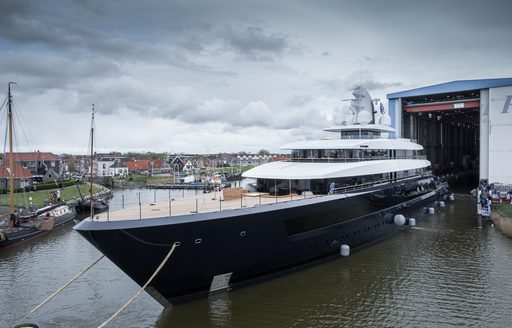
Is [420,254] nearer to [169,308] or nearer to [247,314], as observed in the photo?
[247,314]

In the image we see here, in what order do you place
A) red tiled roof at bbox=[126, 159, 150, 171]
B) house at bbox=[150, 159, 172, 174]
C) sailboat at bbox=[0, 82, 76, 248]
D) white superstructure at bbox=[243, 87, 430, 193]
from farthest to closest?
red tiled roof at bbox=[126, 159, 150, 171], house at bbox=[150, 159, 172, 174], sailboat at bbox=[0, 82, 76, 248], white superstructure at bbox=[243, 87, 430, 193]

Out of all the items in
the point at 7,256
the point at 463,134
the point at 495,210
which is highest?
the point at 463,134

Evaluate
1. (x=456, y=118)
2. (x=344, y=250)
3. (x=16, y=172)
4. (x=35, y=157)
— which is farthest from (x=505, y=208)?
(x=35, y=157)

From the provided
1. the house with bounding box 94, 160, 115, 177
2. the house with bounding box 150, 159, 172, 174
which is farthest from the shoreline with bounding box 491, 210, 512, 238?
the house with bounding box 94, 160, 115, 177

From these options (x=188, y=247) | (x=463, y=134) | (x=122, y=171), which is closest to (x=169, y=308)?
(x=188, y=247)

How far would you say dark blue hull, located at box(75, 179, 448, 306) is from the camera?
1123 centimetres

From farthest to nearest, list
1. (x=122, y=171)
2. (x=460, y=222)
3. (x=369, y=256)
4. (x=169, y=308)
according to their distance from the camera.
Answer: (x=122, y=171)
(x=460, y=222)
(x=369, y=256)
(x=169, y=308)

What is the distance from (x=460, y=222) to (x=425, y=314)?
1680 cm

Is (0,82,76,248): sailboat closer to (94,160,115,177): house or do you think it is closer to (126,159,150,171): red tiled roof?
(94,160,115,177): house

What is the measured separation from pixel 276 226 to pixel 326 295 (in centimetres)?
310

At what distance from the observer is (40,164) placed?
62.3 m

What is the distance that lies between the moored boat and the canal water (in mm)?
773

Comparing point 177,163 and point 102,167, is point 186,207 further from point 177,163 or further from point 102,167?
point 177,163

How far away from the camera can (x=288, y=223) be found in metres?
14.0
